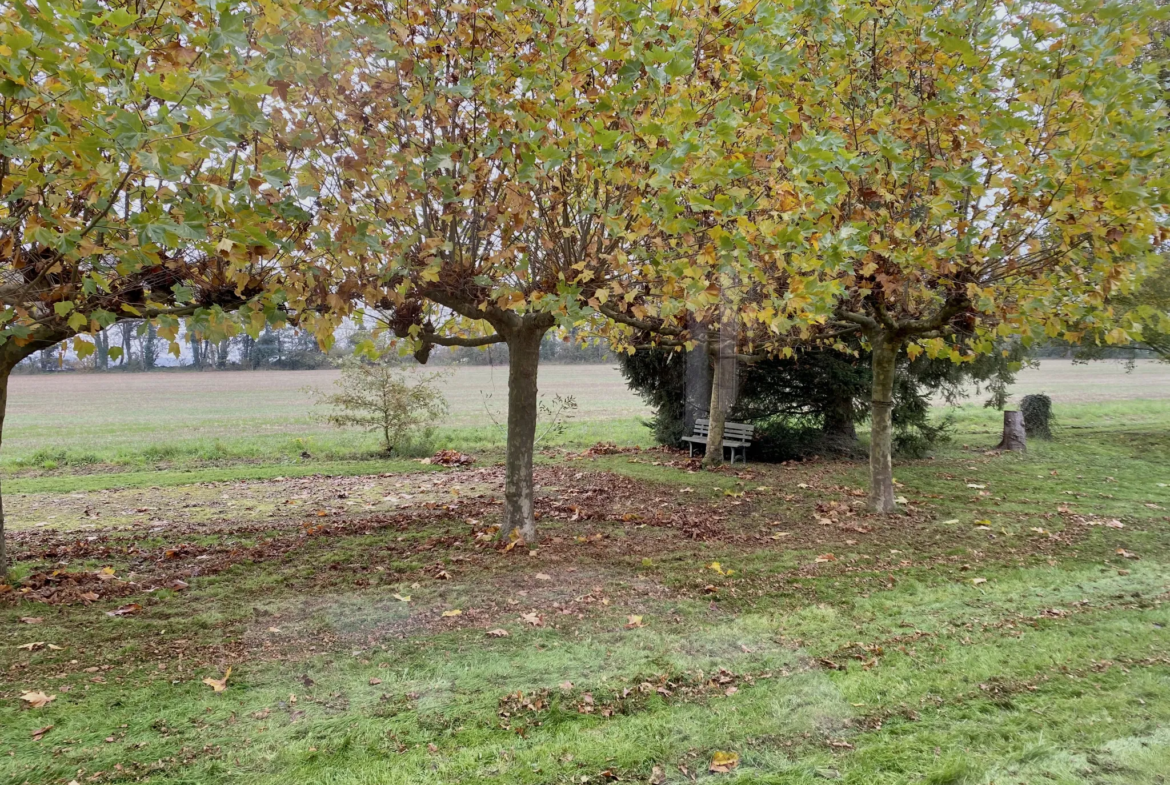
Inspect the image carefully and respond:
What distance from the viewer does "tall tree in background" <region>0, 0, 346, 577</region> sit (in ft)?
9.22

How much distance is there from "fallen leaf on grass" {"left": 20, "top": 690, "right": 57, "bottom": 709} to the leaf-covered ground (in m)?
0.02

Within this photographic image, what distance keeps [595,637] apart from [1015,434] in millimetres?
13195

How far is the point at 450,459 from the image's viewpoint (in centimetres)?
1334

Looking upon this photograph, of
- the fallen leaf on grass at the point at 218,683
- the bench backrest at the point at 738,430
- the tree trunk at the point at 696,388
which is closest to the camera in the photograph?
the fallen leaf on grass at the point at 218,683

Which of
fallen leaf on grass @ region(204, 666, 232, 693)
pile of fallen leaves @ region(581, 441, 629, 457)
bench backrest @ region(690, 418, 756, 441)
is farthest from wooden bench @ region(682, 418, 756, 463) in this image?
fallen leaf on grass @ region(204, 666, 232, 693)

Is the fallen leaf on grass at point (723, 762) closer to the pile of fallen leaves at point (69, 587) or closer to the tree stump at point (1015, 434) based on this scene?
the pile of fallen leaves at point (69, 587)

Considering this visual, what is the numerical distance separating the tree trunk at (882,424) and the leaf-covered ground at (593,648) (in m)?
0.43

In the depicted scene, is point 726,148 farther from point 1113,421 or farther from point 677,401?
point 1113,421

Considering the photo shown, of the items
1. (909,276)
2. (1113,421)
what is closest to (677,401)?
(909,276)

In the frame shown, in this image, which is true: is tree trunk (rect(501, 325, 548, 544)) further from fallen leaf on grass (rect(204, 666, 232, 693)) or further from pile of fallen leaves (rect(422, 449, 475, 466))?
pile of fallen leaves (rect(422, 449, 475, 466))

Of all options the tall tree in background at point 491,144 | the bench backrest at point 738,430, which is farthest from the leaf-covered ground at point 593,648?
the bench backrest at point 738,430

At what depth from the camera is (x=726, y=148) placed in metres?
5.35

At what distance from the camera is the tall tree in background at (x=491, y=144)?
4523mm

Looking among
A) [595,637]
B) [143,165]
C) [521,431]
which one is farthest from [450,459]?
[143,165]
